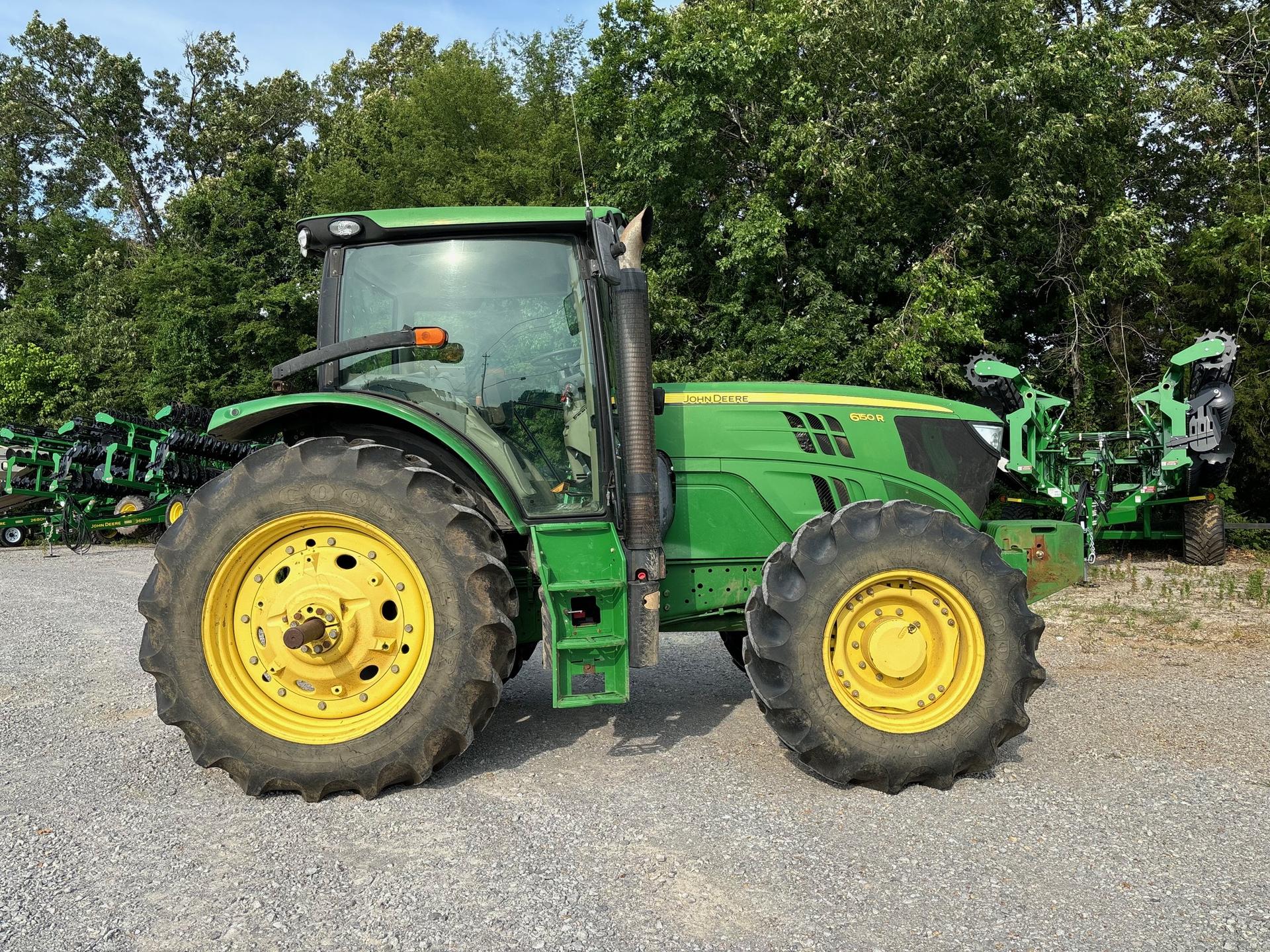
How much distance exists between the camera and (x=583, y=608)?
376 cm

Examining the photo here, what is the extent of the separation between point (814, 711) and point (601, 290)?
200 cm

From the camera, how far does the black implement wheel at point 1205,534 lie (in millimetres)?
10789

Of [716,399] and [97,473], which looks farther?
[97,473]

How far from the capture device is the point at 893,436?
4.47m

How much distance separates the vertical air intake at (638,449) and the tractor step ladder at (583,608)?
0.22 ft

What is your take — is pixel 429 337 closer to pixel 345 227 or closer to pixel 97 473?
pixel 345 227

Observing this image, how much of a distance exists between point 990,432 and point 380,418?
3078 millimetres

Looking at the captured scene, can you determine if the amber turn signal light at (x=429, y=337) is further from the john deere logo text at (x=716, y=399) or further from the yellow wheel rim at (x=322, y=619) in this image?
the john deere logo text at (x=716, y=399)

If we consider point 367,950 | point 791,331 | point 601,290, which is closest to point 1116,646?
point 601,290

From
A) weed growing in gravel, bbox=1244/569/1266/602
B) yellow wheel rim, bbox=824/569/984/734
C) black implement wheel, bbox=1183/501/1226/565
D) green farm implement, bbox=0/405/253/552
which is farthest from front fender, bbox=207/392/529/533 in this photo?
green farm implement, bbox=0/405/253/552

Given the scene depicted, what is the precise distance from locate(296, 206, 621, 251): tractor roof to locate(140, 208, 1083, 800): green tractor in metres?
0.01

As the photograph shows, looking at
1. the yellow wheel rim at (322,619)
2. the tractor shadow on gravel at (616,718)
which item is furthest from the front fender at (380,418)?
the tractor shadow on gravel at (616,718)

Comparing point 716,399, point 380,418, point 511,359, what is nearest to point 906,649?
point 716,399

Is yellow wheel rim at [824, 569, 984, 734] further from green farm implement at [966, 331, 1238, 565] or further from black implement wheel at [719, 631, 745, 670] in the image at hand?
green farm implement at [966, 331, 1238, 565]
